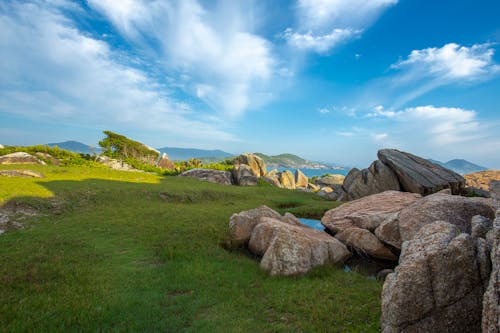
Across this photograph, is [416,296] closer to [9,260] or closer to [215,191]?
[9,260]

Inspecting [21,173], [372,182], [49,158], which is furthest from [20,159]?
[372,182]

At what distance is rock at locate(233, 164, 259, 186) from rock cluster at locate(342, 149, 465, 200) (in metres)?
18.0

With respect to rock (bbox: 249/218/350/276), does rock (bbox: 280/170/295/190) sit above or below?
above

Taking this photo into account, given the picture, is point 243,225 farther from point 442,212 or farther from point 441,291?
point 441,291

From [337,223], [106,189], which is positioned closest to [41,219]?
[106,189]

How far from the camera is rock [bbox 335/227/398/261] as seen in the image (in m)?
14.4

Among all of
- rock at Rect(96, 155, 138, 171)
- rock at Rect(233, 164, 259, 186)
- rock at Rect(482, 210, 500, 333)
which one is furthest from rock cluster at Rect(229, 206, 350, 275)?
rock at Rect(96, 155, 138, 171)

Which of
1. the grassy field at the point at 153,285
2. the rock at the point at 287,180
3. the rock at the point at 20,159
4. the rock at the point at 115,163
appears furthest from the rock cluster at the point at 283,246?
the rock at the point at 115,163

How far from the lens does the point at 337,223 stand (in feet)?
62.1

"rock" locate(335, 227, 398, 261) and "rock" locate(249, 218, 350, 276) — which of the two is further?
"rock" locate(335, 227, 398, 261)

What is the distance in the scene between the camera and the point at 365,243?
15.1 m

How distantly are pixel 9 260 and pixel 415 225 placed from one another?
17168mm

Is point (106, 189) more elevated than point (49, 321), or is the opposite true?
point (106, 189)

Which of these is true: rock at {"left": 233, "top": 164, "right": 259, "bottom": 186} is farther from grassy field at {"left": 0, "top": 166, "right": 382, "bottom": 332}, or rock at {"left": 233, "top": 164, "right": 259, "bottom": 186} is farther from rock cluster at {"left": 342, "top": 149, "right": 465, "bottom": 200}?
grassy field at {"left": 0, "top": 166, "right": 382, "bottom": 332}
